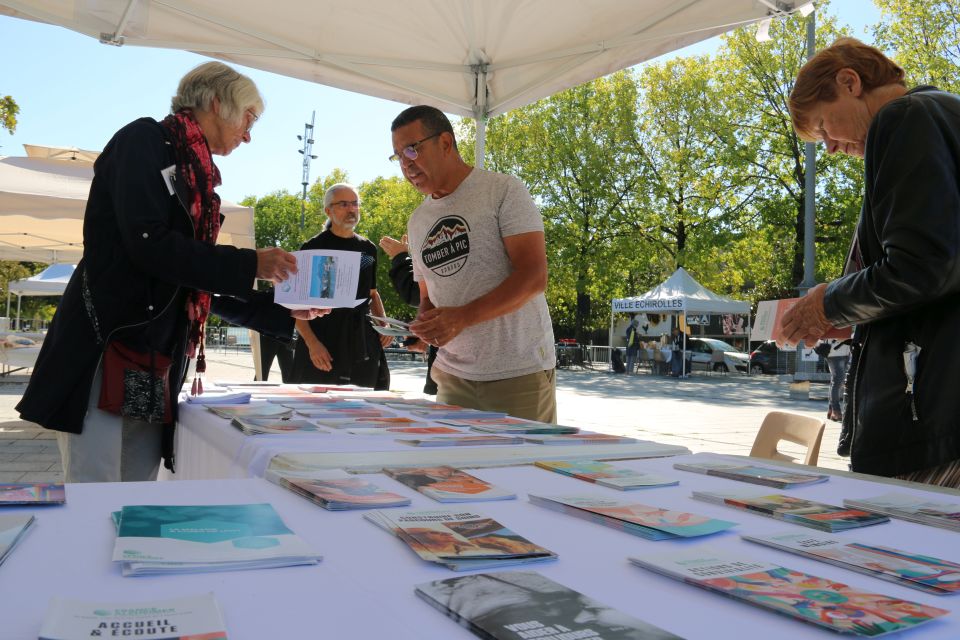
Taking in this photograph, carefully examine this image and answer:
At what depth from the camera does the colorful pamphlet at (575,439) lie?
70.7 inches

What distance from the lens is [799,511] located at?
1.10 meters

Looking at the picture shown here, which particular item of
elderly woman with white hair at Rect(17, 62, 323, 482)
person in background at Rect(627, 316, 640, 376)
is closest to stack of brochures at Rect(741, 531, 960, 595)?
elderly woman with white hair at Rect(17, 62, 323, 482)

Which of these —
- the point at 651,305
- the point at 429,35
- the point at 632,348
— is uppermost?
the point at 429,35

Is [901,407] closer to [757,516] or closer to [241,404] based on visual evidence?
[757,516]

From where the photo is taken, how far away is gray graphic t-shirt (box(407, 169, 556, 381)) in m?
2.64

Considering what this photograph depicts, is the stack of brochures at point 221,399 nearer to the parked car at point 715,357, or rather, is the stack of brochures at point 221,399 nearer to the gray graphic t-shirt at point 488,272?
the gray graphic t-shirt at point 488,272

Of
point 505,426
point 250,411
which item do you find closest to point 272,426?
point 250,411

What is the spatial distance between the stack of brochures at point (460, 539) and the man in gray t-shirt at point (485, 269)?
1530 mm

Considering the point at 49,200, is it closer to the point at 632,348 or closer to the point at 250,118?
the point at 250,118

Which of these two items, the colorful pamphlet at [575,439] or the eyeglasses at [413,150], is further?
the eyeglasses at [413,150]

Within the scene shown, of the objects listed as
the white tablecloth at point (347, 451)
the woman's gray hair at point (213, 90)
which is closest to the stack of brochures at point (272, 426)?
the white tablecloth at point (347, 451)

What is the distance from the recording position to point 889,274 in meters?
1.58

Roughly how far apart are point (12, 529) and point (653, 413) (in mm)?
9319

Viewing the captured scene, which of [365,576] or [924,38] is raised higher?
[924,38]
